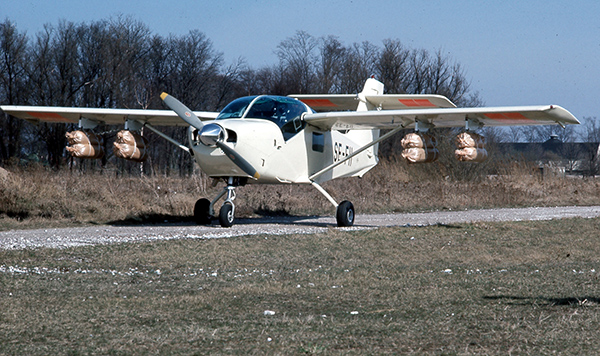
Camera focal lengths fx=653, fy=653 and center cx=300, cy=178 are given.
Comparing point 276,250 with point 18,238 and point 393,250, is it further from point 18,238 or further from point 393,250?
point 18,238

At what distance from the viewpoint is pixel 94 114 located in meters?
17.3

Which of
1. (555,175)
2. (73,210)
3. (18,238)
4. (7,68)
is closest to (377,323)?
(18,238)

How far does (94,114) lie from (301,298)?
464 inches

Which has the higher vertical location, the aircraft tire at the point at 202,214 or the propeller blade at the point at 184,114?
the propeller blade at the point at 184,114

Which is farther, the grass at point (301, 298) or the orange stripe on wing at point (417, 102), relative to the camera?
the orange stripe on wing at point (417, 102)

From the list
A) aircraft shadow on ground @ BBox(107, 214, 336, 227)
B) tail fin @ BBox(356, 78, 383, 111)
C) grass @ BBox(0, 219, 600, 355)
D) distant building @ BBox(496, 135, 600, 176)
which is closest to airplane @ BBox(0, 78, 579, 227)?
aircraft shadow on ground @ BBox(107, 214, 336, 227)

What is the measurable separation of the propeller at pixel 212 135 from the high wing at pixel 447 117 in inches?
104

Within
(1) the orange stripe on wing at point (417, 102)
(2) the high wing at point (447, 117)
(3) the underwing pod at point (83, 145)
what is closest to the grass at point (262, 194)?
(3) the underwing pod at point (83, 145)

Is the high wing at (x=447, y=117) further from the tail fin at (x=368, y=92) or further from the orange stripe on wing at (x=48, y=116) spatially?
the orange stripe on wing at (x=48, y=116)

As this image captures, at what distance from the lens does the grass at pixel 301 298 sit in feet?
16.7

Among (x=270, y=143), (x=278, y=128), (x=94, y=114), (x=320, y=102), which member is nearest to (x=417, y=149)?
(x=278, y=128)

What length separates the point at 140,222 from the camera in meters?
17.4

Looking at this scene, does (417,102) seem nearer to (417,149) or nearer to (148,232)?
(417,149)

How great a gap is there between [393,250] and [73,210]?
32.6 ft
